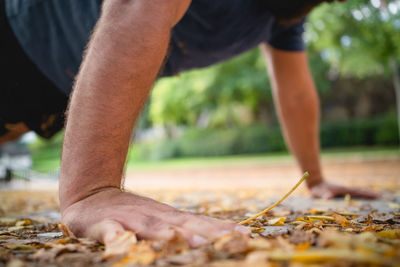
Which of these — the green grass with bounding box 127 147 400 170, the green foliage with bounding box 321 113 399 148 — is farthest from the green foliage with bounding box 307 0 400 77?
the green foliage with bounding box 321 113 399 148

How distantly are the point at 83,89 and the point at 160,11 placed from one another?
0.36 meters

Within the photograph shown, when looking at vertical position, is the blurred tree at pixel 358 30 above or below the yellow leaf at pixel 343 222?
above

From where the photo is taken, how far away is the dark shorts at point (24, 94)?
1932 millimetres

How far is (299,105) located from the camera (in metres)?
2.53

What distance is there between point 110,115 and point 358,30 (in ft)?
27.6

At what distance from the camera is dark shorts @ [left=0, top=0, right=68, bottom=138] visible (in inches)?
76.0

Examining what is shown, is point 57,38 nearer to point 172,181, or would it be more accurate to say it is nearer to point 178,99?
point 172,181

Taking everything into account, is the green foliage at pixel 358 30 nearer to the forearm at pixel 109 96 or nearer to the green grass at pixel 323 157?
the green grass at pixel 323 157

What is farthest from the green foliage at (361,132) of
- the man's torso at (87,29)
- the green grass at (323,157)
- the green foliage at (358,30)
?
the man's torso at (87,29)

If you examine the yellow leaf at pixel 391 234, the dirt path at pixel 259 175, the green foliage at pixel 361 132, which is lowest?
the dirt path at pixel 259 175

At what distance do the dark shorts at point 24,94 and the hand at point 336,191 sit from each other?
1878 millimetres

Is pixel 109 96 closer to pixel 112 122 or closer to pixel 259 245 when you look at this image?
pixel 112 122

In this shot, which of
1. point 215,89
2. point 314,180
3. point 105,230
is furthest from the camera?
point 215,89

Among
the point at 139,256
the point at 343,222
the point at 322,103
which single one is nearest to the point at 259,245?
the point at 139,256
